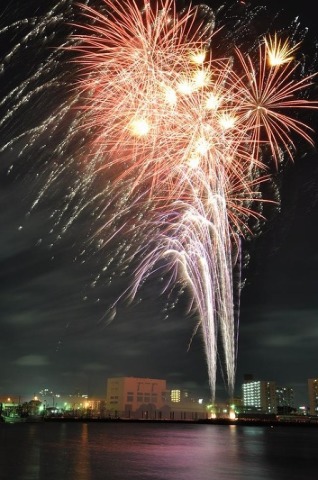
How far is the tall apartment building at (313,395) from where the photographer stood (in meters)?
179

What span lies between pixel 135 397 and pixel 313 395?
79644 millimetres

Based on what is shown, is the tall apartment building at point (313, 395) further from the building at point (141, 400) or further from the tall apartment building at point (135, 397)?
the tall apartment building at point (135, 397)

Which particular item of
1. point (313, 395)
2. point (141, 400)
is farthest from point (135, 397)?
point (313, 395)

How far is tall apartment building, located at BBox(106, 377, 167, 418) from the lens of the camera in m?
137

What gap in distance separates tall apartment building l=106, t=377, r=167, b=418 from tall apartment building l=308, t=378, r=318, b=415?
65.4 m

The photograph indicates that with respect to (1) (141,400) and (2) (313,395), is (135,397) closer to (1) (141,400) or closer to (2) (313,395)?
(1) (141,400)

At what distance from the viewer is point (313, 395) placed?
7244 inches

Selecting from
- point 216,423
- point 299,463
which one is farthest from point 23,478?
point 216,423

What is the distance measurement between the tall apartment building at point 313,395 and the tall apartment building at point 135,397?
215 feet

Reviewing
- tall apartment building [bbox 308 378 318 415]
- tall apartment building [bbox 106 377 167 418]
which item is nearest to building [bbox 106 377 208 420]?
tall apartment building [bbox 106 377 167 418]

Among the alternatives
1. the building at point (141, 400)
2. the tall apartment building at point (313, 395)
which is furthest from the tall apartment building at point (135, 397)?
the tall apartment building at point (313, 395)

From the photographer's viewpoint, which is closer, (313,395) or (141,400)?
(141,400)

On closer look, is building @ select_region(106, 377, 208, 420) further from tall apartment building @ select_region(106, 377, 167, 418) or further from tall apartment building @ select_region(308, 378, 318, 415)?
tall apartment building @ select_region(308, 378, 318, 415)

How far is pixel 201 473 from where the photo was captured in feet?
72.9
